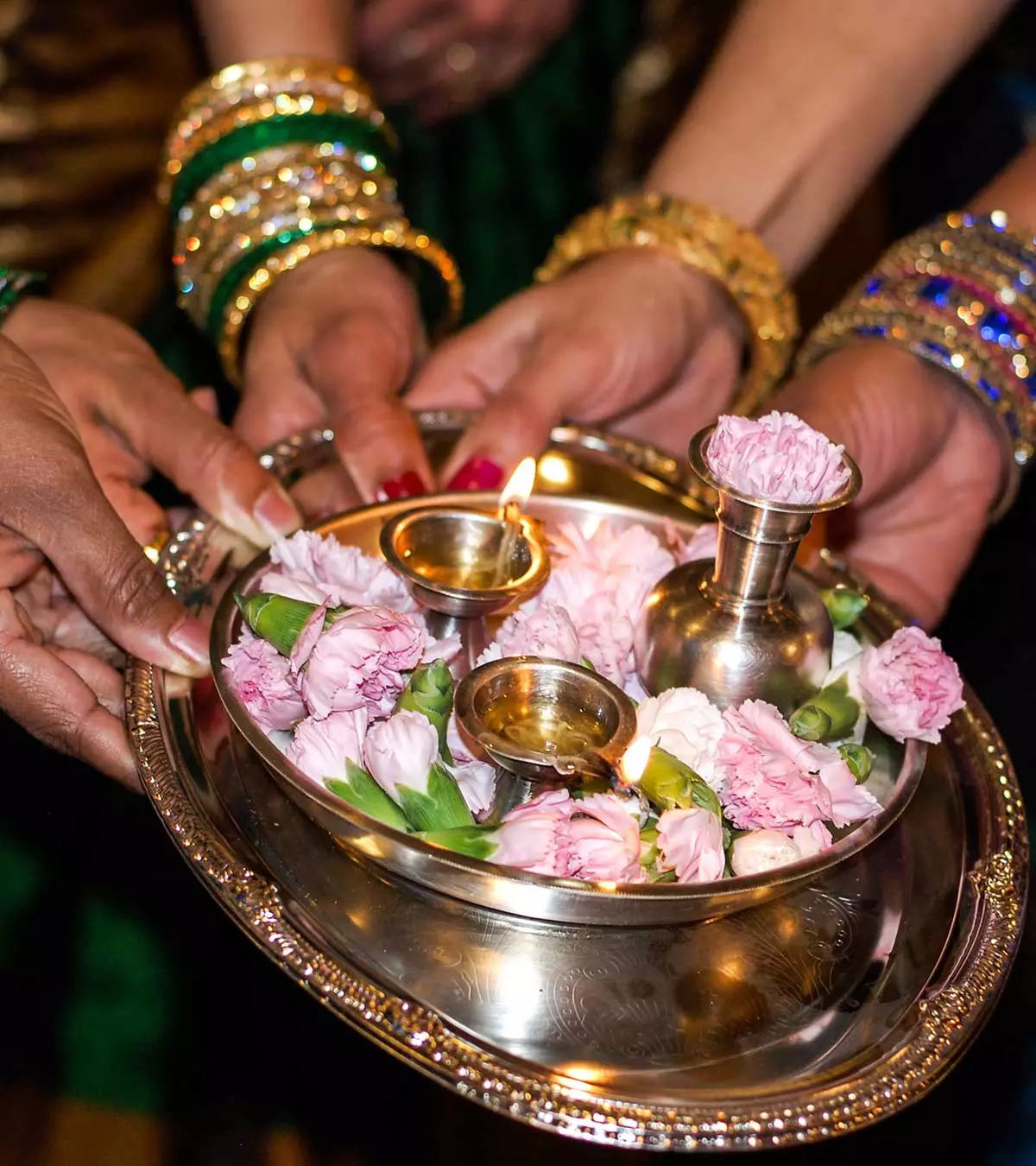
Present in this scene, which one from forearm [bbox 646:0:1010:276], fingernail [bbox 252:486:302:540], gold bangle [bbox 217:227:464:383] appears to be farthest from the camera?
forearm [bbox 646:0:1010:276]

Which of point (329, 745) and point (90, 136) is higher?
point (329, 745)

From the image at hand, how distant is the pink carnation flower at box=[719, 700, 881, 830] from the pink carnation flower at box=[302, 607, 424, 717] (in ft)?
0.62

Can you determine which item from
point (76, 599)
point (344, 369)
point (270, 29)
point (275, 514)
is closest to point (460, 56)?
point (270, 29)

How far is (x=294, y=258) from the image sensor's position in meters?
1.20

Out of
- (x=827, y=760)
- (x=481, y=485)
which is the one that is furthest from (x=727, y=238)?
(x=827, y=760)

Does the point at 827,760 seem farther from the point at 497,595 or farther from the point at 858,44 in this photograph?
the point at 858,44

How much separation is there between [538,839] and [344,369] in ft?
1.96

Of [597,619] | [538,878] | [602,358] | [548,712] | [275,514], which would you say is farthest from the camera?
[602,358]

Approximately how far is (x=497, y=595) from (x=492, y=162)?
109 cm

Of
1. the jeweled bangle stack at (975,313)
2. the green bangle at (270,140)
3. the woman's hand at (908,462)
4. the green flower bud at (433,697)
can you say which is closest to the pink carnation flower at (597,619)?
the green flower bud at (433,697)

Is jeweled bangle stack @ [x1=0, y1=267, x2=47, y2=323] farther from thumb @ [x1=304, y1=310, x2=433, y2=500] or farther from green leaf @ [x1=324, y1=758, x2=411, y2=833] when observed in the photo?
green leaf @ [x1=324, y1=758, x2=411, y2=833]

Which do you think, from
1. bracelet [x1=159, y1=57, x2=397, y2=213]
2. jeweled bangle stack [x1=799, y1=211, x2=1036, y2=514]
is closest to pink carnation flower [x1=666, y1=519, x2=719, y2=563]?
jeweled bangle stack [x1=799, y1=211, x2=1036, y2=514]

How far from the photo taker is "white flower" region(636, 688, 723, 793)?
71cm

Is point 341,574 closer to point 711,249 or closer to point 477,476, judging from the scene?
point 477,476
